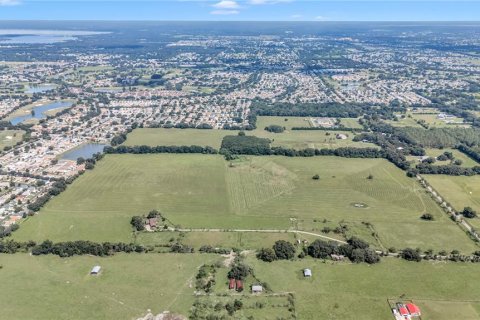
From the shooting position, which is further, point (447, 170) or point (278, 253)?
point (447, 170)

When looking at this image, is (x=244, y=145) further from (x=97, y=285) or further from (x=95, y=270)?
(x=97, y=285)

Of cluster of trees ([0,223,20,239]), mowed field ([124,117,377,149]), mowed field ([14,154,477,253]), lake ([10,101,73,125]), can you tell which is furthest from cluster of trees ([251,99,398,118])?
cluster of trees ([0,223,20,239])

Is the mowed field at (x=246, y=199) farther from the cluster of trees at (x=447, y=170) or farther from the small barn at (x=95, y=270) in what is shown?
the small barn at (x=95, y=270)

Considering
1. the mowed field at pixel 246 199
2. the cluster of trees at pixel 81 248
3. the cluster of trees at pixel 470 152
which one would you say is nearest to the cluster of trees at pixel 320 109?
the cluster of trees at pixel 470 152

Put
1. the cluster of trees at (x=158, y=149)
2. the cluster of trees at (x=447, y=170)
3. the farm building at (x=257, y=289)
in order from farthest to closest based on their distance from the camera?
the cluster of trees at (x=158, y=149), the cluster of trees at (x=447, y=170), the farm building at (x=257, y=289)

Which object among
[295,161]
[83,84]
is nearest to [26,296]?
[295,161]

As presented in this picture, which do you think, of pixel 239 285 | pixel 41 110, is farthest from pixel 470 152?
pixel 41 110
